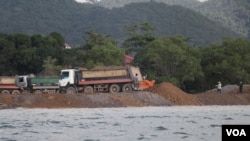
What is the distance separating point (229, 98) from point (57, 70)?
3451cm

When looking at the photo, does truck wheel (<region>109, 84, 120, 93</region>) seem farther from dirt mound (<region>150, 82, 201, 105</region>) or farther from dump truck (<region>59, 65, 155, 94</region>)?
dirt mound (<region>150, 82, 201, 105</region>)

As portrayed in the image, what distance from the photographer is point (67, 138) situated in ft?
82.2

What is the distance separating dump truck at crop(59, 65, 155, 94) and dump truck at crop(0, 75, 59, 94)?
12.0 feet

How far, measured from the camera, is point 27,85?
211ft

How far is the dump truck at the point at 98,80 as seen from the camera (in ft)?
195

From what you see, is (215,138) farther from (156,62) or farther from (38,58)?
(38,58)

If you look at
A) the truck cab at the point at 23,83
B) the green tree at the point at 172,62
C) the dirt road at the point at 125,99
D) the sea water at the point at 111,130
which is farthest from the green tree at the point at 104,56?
the sea water at the point at 111,130

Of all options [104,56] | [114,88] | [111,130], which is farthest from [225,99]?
[104,56]

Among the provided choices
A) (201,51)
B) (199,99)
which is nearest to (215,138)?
(199,99)

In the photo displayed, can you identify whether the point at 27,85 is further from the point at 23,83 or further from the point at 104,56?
the point at 104,56

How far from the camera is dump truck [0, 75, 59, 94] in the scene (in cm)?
6344

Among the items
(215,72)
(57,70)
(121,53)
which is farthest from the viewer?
(121,53)

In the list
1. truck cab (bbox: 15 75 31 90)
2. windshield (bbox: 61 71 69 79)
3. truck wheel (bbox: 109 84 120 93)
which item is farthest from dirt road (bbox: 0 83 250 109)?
truck cab (bbox: 15 75 31 90)

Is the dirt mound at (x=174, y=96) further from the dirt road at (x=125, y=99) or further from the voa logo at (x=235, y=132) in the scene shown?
the voa logo at (x=235, y=132)
